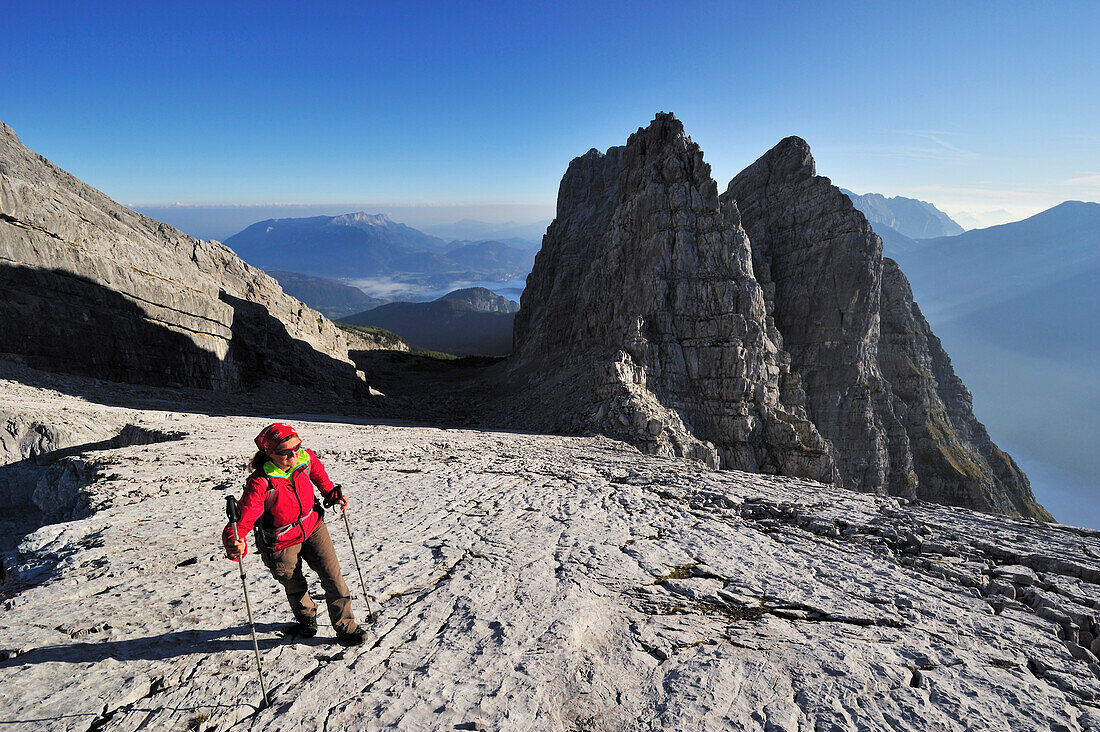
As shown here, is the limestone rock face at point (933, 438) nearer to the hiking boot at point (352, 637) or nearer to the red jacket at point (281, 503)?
the hiking boot at point (352, 637)

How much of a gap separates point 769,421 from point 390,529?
33.3 m

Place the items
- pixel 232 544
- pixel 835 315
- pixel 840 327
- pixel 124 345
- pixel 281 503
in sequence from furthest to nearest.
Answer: pixel 840 327, pixel 835 315, pixel 124 345, pixel 281 503, pixel 232 544

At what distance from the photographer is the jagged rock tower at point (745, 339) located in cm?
3469

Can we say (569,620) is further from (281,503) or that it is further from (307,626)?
(281,503)

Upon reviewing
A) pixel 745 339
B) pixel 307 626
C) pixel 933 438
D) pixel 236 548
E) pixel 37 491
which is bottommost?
pixel 933 438

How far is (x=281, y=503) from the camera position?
5.79m

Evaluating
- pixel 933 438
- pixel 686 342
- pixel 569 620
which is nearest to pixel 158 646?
pixel 569 620

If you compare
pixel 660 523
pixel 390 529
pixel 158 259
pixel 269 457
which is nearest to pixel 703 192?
pixel 660 523

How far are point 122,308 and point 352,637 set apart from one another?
3360 centimetres

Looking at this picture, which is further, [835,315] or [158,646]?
[835,315]

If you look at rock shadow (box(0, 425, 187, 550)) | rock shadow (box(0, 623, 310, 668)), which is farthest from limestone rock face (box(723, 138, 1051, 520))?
rock shadow (box(0, 425, 187, 550))

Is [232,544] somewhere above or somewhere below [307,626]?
above

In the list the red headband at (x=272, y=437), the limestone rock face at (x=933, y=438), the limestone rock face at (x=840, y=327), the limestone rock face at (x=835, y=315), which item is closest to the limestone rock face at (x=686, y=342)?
the limestone rock face at (x=840, y=327)

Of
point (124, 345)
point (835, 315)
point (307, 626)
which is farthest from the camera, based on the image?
point (835, 315)
